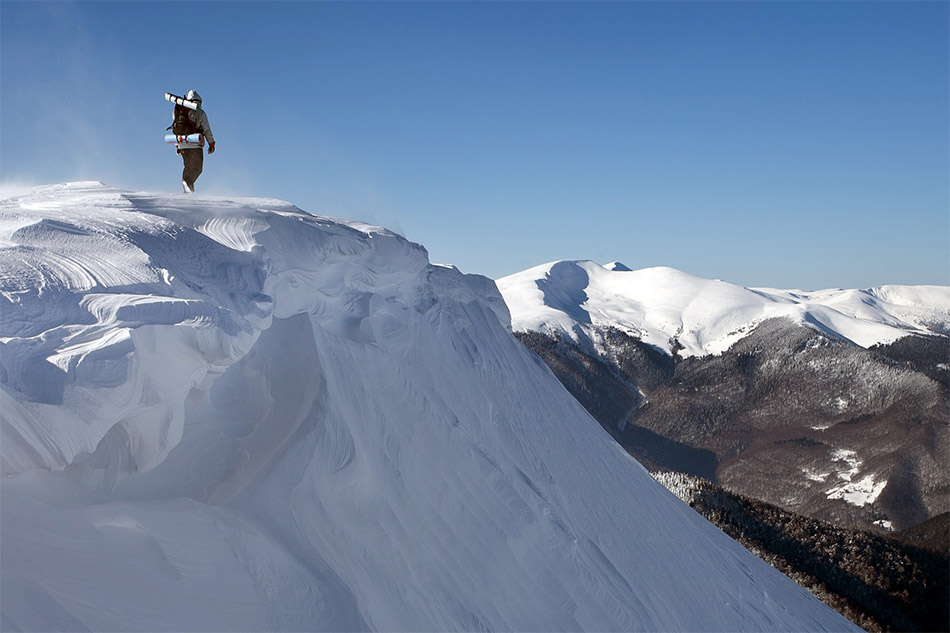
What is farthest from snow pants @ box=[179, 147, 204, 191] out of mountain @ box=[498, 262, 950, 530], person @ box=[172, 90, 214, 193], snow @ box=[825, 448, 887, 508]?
snow @ box=[825, 448, 887, 508]

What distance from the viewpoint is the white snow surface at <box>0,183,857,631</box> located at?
329 centimetres

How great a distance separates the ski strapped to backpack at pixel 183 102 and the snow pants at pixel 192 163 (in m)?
0.49

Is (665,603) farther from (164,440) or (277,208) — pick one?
(277,208)

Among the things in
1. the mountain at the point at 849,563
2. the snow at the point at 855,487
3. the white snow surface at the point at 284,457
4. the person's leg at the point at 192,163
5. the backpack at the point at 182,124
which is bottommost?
the snow at the point at 855,487

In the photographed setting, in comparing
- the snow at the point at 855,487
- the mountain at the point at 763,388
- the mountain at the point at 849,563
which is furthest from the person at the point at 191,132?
the snow at the point at 855,487

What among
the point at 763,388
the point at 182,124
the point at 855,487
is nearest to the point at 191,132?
the point at 182,124

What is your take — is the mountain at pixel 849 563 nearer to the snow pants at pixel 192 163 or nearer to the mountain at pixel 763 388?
the mountain at pixel 763 388

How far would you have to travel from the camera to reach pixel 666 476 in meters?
26.7

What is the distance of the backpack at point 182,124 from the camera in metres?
7.18

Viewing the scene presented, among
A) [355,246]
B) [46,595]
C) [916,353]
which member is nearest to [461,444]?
[355,246]

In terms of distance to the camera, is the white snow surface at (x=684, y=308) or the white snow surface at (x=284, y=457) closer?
the white snow surface at (x=284, y=457)

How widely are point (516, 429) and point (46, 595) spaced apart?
14.5 feet

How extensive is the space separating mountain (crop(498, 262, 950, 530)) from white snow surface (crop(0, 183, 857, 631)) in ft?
→ 101

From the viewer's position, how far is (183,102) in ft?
23.1
